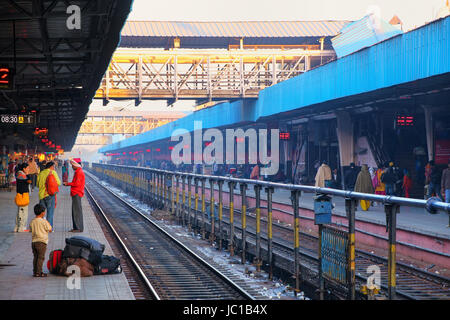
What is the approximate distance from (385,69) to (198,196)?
21.4 ft

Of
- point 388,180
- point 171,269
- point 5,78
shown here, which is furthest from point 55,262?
point 388,180

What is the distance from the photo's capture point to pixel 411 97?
21141 mm

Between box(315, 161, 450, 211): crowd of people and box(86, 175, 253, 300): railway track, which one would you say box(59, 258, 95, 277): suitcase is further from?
box(315, 161, 450, 211): crowd of people

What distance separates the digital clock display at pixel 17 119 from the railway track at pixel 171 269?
179 inches

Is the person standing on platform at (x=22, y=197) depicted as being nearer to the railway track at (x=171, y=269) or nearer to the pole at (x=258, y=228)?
the railway track at (x=171, y=269)

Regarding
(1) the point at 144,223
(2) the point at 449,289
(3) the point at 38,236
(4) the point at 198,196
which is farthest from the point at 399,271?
(1) the point at 144,223

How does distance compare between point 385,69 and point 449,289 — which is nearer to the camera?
point 449,289

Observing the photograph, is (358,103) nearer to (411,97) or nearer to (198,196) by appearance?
(411,97)

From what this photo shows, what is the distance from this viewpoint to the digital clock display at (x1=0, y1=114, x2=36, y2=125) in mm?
18875

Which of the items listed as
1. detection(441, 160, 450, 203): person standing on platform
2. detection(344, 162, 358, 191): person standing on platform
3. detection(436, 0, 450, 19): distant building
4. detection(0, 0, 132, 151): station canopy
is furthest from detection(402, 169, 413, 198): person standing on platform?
detection(436, 0, 450, 19): distant building

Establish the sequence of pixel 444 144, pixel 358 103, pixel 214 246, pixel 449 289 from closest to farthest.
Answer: pixel 449 289, pixel 214 246, pixel 444 144, pixel 358 103

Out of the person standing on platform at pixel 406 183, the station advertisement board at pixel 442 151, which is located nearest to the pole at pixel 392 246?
the station advertisement board at pixel 442 151

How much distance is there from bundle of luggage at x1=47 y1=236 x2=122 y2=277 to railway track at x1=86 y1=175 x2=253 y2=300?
920 mm

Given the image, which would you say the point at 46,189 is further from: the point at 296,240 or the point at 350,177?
the point at 350,177
